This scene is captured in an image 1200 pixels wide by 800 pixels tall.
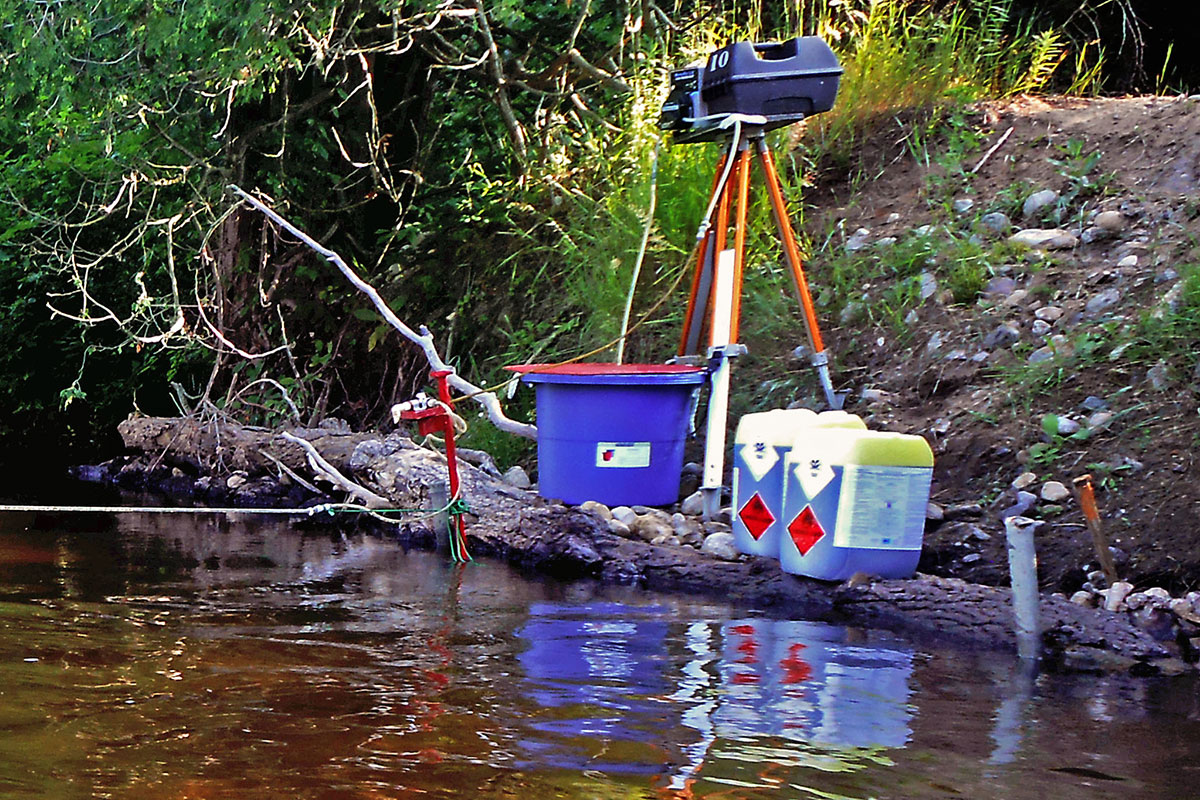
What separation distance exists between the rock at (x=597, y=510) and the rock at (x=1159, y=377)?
2.08 meters

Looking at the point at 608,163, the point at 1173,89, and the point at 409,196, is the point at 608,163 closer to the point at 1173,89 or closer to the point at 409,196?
the point at 409,196

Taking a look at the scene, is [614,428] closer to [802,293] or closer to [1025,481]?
[802,293]

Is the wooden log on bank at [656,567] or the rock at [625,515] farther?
the rock at [625,515]

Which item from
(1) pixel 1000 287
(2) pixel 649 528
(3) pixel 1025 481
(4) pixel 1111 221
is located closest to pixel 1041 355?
(1) pixel 1000 287

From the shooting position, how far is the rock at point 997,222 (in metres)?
6.38

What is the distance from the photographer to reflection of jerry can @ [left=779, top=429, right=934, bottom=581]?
4.27m

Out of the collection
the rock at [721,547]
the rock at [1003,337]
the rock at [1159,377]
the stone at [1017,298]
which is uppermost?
the stone at [1017,298]

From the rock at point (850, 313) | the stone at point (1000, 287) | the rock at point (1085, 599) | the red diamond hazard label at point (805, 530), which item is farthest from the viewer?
the rock at point (850, 313)

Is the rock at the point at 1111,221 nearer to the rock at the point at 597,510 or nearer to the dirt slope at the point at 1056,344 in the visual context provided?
the dirt slope at the point at 1056,344

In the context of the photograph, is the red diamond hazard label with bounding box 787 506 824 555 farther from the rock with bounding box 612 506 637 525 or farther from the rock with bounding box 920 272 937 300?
the rock with bounding box 920 272 937 300

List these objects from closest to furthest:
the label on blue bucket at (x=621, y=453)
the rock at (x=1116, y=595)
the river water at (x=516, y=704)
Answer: the river water at (x=516, y=704), the rock at (x=1116, y=595), the label on blue bucket at (x=621, y=453)

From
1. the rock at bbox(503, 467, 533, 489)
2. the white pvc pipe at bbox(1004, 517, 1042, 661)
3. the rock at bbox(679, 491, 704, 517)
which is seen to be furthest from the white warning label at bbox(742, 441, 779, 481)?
the rock at bbox(503, 467, 533, 489)

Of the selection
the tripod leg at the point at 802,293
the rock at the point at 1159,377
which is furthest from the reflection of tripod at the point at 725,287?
the rock at the point at 1159,377

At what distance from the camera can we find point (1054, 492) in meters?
4.71
